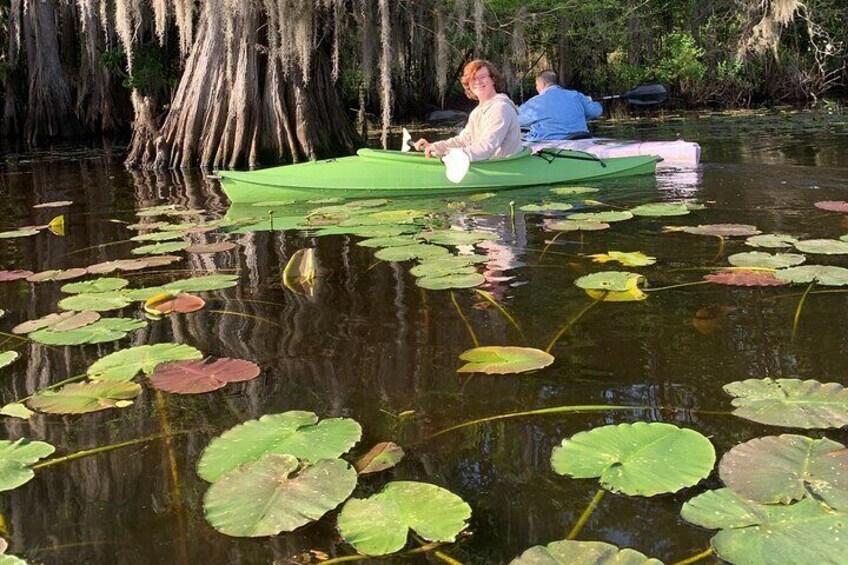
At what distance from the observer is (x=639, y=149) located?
7.24 m

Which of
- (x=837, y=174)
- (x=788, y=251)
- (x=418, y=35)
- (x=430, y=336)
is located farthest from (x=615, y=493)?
(x=418, y=35)

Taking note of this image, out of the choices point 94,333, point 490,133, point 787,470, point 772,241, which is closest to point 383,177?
point 490,133

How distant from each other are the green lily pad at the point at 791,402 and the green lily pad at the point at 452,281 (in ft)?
4.23

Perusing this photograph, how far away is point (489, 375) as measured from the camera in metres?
2.38

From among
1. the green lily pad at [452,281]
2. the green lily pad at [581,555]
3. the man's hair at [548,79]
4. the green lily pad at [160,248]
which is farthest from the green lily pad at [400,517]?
the man's hair at [548,79]

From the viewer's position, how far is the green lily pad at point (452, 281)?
3252mm

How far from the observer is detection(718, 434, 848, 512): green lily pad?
5.08 ft

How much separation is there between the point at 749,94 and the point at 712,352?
16778mm

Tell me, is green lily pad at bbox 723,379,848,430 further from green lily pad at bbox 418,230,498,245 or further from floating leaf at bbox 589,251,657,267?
green lily pad at bbox 418,230,498,245

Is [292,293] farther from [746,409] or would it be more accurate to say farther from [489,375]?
[746,409]

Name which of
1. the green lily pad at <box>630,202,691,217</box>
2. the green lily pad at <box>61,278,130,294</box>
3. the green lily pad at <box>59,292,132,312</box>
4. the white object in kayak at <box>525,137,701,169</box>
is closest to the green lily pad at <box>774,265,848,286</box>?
the green lily pad at <box>630,202,691,217</box>

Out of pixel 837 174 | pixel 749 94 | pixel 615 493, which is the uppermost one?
pixel 749 94

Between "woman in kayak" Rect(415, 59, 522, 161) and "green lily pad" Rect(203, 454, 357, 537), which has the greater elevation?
"woman in kayak" Rect(415, 59, 522, 161)

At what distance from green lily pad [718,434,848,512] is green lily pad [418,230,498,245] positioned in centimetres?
244
